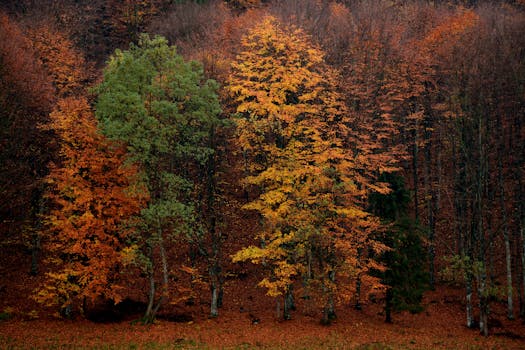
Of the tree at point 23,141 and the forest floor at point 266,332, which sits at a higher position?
the tree at point 23,141

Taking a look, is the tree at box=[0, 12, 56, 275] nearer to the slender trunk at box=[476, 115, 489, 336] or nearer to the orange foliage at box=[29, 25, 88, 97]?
the orange foliage at box=[29, 25, 88, 97]

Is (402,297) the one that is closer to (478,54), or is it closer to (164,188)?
(164,188)

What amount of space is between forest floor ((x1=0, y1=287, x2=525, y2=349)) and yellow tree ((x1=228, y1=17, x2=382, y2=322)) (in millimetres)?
1922

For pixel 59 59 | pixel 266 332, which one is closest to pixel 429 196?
pixel 266 332

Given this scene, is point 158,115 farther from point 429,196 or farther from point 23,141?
point 429,196

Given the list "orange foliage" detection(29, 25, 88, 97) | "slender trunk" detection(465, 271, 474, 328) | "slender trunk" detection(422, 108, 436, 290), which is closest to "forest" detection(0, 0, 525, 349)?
"slender trunk" detection(465, 271, 474, 328)

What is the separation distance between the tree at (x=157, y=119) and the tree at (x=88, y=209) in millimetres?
1234

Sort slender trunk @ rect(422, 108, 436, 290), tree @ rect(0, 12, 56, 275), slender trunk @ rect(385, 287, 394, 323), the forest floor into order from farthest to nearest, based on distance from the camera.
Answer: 1. slender trunk @ rect(422, 108, 436, 290)
2. slender trunk @ rect(385, 287, 394, 323)
3. tree @ rect(0, 12, 56, 275)
4. the forest floor

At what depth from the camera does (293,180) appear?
24.8 m

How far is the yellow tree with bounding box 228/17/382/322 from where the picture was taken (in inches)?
934

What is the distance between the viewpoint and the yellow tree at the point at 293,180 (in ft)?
77.8

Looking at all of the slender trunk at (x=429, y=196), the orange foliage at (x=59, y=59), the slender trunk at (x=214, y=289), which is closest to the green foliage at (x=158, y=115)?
the slender trunk at (x=214, y=289)

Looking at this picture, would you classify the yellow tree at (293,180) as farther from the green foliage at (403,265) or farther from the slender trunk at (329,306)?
the green foliage at (403,265)

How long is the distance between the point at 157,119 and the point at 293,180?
850 centimetres
